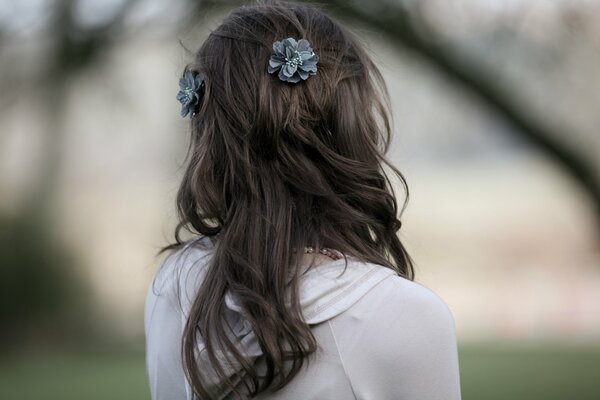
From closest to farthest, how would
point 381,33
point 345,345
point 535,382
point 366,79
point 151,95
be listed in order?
point 345,345, point 366,79, point 381,33, point 535,382, point 151,95

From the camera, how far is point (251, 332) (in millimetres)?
1306

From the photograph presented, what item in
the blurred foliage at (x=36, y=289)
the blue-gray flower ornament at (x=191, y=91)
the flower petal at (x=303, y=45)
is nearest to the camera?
the flower petal at (x=303, y=45)

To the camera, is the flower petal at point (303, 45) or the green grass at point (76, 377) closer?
the flower petal at point (303, 45)

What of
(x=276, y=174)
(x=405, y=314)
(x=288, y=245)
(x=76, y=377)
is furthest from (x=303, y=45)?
(x=76, y=377)

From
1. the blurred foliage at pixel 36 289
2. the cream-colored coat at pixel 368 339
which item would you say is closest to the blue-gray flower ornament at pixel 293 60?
the cream-colored coat at pixel 368 339

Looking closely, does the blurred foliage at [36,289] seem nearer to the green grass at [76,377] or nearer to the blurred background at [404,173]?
the blurred background at [404,173]

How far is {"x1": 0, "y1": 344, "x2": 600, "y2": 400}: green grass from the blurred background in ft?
0.08

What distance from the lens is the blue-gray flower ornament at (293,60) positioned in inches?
53.0

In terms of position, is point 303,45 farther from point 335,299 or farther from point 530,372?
point 530,372

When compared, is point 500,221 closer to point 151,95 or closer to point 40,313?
point 151,95

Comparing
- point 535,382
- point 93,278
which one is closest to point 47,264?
point 93,278

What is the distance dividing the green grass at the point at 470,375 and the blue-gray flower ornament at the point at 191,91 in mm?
4572

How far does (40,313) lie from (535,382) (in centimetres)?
393

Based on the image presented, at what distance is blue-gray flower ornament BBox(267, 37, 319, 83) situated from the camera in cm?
135
